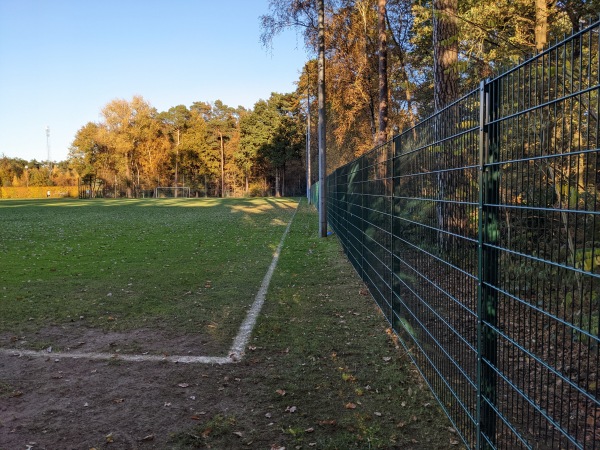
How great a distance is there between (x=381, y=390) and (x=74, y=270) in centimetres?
780

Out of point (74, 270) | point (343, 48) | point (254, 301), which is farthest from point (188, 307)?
point (343, 48)

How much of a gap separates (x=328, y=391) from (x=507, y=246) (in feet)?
6.95

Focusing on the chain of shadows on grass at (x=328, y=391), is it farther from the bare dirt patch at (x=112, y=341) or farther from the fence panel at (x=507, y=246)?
the bare dirt patch at (x=112, y=341)

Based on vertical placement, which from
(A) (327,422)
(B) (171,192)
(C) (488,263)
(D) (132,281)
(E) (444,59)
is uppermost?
(E) (444,59)

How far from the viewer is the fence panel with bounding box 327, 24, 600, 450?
6.85 feet

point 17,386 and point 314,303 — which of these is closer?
point 17,386

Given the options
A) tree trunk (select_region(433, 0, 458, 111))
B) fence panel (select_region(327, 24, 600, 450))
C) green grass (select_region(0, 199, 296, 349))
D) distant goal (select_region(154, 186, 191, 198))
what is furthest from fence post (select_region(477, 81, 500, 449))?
distant goal (select_region(154, 186, 191, 198))

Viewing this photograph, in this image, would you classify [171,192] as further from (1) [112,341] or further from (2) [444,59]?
(1) [112,341]

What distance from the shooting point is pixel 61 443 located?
3219 mm

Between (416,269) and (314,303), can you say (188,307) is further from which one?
(416,269)

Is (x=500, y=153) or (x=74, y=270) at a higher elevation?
(x=500, y=153)

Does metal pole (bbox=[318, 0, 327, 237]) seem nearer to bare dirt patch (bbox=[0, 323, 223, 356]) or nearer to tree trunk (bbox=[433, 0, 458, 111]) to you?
tree trunk (bbox=[433, 0, 458, 111])

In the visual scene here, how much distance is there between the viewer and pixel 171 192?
83688mm

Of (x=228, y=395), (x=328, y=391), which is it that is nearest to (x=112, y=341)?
(x=228, y=395)
